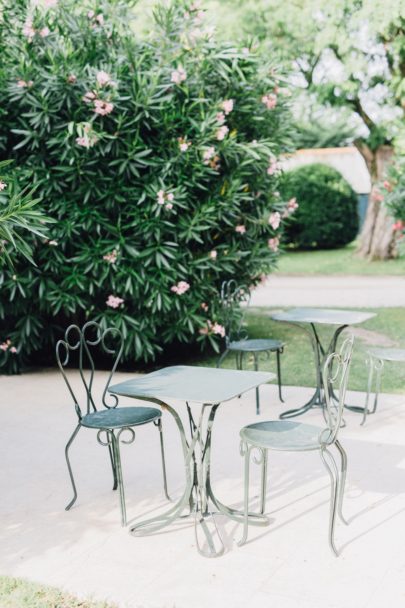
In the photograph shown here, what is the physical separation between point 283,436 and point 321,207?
19.4m

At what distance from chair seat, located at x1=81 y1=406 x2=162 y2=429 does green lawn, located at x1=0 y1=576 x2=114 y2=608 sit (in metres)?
0.95

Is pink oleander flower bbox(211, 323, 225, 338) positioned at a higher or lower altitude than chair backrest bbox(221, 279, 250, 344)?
lower

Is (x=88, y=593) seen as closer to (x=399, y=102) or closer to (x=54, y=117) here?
(x=54, y=117)

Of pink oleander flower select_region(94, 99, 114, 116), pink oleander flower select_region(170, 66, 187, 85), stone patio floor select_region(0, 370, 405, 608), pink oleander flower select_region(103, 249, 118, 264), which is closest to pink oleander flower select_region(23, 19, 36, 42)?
pink oleander flower select_region(94, 99, 114, 116)

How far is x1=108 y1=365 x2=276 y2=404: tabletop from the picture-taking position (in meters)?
3.51

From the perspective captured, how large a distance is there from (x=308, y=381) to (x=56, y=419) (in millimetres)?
2744

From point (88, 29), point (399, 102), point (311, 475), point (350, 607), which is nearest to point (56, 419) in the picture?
point (311, 475)

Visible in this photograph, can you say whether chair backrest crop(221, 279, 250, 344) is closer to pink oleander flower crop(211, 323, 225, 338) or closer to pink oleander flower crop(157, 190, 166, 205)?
pink oleander flower crop(211, 323, 225, 338)

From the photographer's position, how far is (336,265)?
1878 centimetres

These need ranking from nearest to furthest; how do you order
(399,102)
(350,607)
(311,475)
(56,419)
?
(350,607)
(311,475)
(56,419)
(399,102)

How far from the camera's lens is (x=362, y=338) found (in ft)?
31.3

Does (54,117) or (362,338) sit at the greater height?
(54,117)

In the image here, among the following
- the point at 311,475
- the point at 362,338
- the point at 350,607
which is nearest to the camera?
the point at 350,607

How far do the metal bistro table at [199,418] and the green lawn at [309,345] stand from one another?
341 cm
